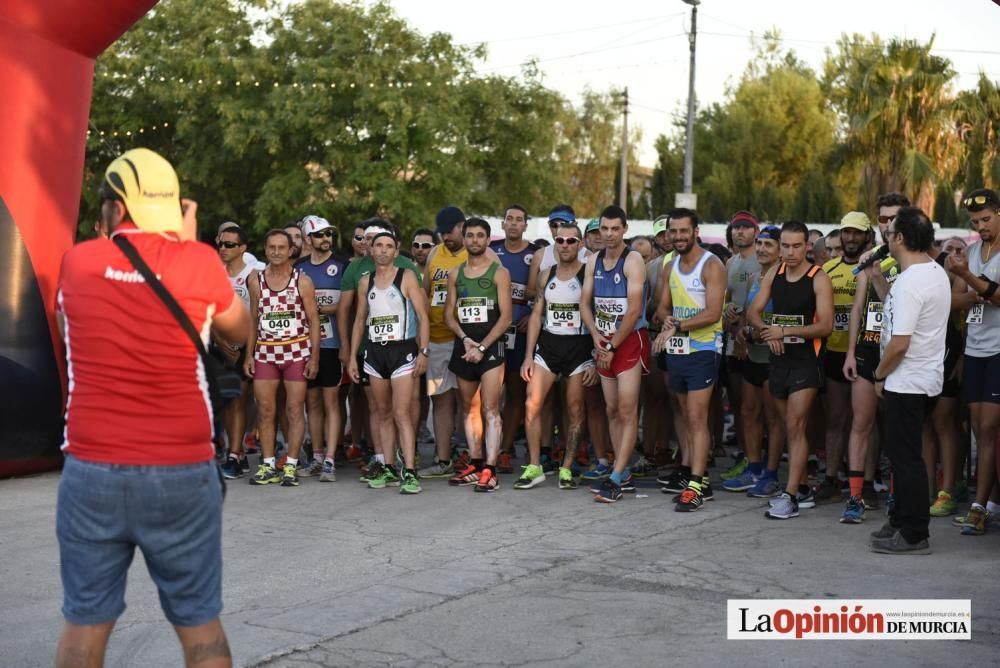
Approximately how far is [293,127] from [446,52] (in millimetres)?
4945

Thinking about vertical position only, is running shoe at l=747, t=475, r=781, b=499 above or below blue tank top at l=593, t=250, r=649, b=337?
below

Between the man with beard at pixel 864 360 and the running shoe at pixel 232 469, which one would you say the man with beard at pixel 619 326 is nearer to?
the man with beard at pixel 864 360

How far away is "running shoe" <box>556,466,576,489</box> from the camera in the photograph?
9.68 metres

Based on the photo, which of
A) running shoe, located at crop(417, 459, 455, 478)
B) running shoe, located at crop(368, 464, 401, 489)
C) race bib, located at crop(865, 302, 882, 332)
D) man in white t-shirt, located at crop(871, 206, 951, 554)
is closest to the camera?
man in white t-shirt, located at crop(871, 206, 951, 554)

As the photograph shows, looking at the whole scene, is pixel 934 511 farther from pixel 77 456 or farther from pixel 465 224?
pixel 77 456

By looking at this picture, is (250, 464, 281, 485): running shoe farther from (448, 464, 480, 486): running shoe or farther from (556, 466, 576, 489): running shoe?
(556, 466, 576, 489): running shoe

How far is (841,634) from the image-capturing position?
5.69 metres

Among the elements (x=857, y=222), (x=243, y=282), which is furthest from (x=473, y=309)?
(x=857, y=222)

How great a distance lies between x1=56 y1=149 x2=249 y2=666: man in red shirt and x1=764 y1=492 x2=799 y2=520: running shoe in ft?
17.5

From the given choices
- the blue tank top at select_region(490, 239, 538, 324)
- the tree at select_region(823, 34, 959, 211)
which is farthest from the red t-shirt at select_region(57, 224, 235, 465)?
the tree at select_region(823, 34, 959, 211)

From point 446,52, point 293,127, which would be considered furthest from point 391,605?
point 446,52

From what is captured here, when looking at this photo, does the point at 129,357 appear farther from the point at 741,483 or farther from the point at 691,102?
the point at 691,102

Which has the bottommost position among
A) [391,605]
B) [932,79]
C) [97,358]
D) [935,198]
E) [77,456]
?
[391,605]

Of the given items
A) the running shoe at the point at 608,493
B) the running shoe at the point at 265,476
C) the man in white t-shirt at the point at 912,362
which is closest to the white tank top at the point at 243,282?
the running shoe at the point at 265,476
